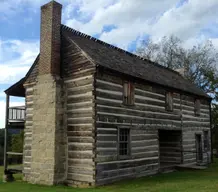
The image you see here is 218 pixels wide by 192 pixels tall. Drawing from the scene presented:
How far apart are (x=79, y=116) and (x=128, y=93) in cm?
326

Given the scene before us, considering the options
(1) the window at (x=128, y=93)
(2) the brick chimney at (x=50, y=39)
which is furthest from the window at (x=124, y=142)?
(2) the brick chimney at (x=50, y=39)

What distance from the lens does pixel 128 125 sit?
16156mm

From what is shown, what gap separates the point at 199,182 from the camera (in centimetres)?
1452

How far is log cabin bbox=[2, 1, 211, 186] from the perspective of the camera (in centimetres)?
1453

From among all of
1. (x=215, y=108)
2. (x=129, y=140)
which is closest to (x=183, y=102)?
(x=129, y=140)

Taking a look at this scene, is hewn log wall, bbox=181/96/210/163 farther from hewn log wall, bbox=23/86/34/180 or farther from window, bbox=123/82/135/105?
hewn log wall, bbox=23/86/34/180

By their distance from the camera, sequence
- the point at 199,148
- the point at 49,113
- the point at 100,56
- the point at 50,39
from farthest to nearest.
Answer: the point at 199,148 → the point at 100,56 → the point at 50,39 → the point at 49,113

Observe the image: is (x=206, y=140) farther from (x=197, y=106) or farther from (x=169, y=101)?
(x=169, y=101)

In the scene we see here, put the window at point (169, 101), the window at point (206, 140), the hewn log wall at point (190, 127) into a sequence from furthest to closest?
the window at point (206, 140) → the hewn log wall at point (190, 127) → the window at point (169, 101)

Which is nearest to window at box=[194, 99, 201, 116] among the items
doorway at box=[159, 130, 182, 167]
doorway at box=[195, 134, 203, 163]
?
doorway at box=[195, 134, 203, 163]

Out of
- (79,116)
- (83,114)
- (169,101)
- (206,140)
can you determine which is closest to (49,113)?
(79,116)

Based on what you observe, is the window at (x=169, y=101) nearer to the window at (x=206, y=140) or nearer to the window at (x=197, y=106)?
the window at (x=197, y=106)

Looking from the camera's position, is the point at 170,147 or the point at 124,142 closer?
the point at 124,142

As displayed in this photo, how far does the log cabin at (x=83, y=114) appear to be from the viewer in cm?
1453
